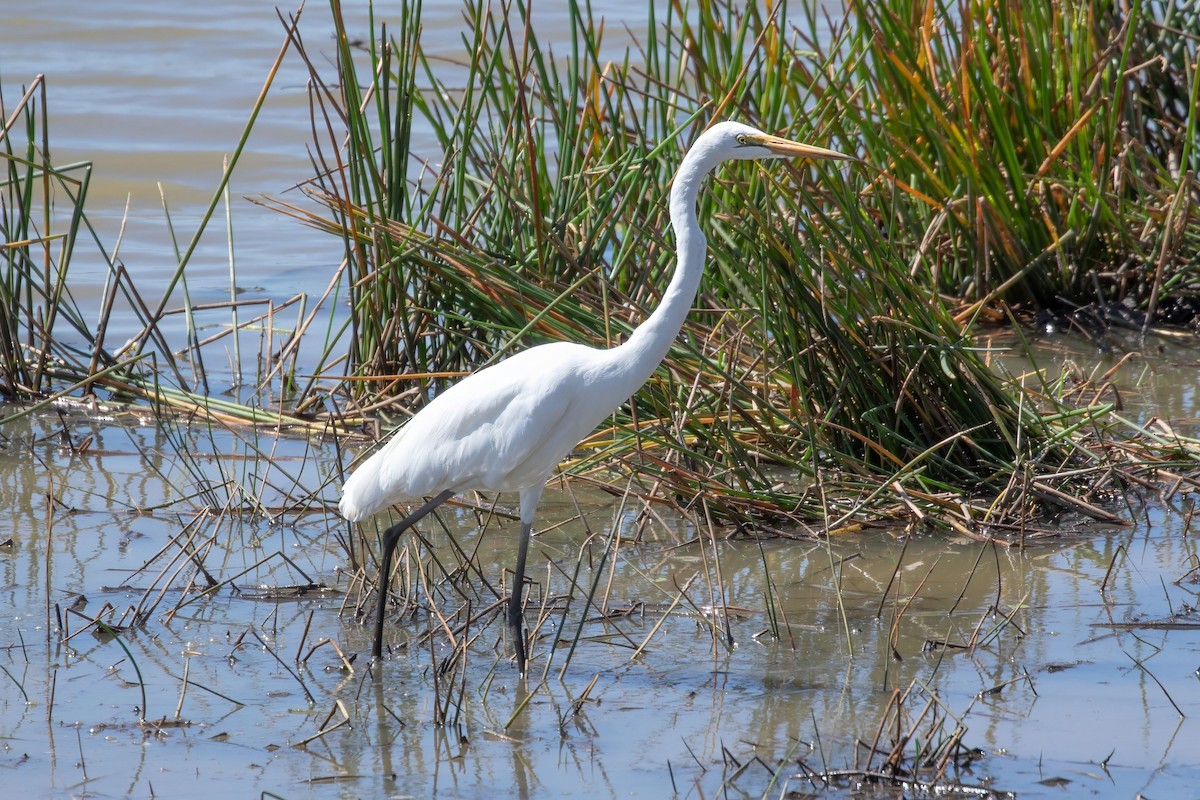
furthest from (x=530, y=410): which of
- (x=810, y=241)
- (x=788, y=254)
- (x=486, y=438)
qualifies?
(x=810, y=241)

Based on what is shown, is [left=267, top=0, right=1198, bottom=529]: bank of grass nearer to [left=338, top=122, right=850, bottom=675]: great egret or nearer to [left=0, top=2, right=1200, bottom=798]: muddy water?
[left=0, top=2, right=1200, bottom=798]: muddy water

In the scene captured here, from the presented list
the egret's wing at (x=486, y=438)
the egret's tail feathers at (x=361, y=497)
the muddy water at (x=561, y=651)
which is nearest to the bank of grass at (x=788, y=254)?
the muddy water at (x=561, y=651)

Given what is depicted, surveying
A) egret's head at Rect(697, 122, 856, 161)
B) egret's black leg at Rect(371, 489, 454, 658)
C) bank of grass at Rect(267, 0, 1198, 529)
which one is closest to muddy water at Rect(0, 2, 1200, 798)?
egret's black leg at Rect(371, 489, 454, 658)

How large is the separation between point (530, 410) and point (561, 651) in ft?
1.96

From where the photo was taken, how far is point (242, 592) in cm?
381

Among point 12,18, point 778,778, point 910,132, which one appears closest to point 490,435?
point 778,778

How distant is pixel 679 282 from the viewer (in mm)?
3357

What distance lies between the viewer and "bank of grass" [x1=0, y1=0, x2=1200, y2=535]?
167 inches

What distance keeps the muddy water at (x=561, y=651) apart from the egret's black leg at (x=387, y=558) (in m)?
0.06

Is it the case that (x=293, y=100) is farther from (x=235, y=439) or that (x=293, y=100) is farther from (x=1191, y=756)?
(x=1191, y=756)

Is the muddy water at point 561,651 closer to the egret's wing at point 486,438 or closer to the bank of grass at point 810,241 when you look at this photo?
the egret's wing at point 486,438

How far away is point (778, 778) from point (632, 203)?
257cm

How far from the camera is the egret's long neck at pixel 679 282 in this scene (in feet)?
11.0

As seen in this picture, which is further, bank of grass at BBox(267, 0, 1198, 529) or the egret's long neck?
bank of grass at BBox(267, 0, 1198, 529)
